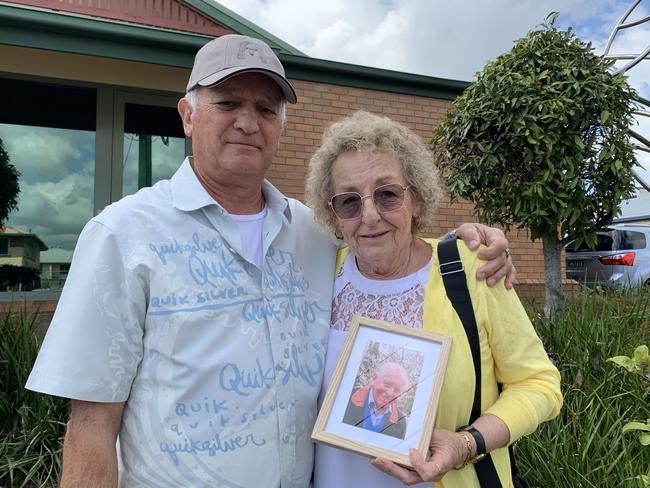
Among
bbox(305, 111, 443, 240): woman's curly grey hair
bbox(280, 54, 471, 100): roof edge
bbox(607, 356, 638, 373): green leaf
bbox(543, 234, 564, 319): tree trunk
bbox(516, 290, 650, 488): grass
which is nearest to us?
bbox(305, 111, 443, 240): woman's curly grey hair

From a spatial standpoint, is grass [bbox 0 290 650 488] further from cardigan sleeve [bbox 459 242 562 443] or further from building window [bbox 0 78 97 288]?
building window [bbox 0 78 97 288]

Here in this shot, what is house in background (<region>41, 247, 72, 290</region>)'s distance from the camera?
6875 millimetres

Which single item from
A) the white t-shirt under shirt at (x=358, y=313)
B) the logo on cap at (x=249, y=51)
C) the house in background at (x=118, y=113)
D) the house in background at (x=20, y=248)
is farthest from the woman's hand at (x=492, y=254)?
the house in background at (x=20, y=248)

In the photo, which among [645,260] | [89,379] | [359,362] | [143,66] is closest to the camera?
[89,379]

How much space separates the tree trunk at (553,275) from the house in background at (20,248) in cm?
644

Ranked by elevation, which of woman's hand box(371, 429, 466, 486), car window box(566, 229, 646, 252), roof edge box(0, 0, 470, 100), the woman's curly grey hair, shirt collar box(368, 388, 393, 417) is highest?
roof edge box(0, 0, 470, 100)

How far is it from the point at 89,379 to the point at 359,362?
0.79 meters

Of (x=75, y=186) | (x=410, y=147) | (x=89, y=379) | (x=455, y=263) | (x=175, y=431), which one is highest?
(x=75, y=186)

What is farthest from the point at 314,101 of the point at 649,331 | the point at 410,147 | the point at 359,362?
the point at 359,362

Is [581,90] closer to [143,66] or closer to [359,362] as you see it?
[359,362]

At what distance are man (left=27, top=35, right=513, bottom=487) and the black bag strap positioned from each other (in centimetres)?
13

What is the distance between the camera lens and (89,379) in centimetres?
136

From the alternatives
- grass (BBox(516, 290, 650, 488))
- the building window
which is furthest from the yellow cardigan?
the building window

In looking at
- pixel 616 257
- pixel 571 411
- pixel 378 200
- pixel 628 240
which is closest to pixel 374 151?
pixel 378 200
